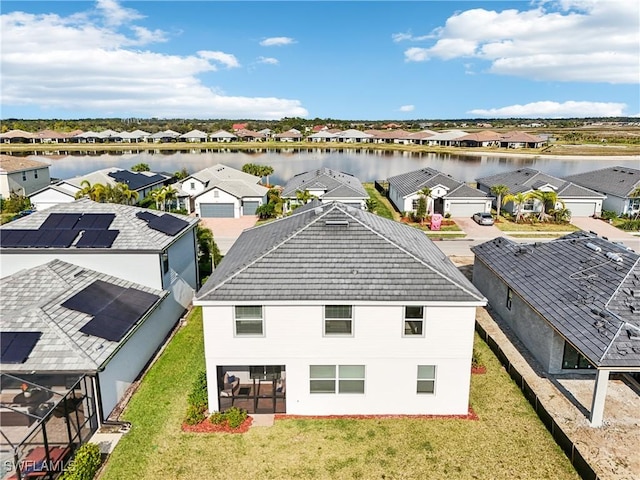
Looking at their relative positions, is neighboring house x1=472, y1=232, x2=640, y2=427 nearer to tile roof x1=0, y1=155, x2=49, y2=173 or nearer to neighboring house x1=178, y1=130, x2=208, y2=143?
tile roof x1=0, y1=155, x2=49, y2=173

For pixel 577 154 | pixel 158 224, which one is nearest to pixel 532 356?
pixel 158 224

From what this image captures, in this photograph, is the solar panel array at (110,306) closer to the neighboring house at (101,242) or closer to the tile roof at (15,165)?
the neighboring house at (101,242)

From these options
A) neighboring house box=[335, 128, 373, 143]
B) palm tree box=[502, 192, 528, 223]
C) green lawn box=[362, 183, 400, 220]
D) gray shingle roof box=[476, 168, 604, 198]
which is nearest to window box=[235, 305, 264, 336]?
green lawn box=[362, 183, 400, 220]

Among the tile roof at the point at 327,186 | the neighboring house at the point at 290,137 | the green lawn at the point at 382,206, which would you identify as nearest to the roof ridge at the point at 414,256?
the tile roof at the point at 327,186

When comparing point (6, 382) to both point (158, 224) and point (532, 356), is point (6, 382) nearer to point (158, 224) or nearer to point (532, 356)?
point (158, 224)

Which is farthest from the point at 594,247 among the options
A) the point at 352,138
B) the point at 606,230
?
the point at 352,138

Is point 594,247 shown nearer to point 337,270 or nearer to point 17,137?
point 337,270

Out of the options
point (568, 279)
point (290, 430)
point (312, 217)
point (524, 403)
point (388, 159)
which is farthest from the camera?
point (388, 159)
